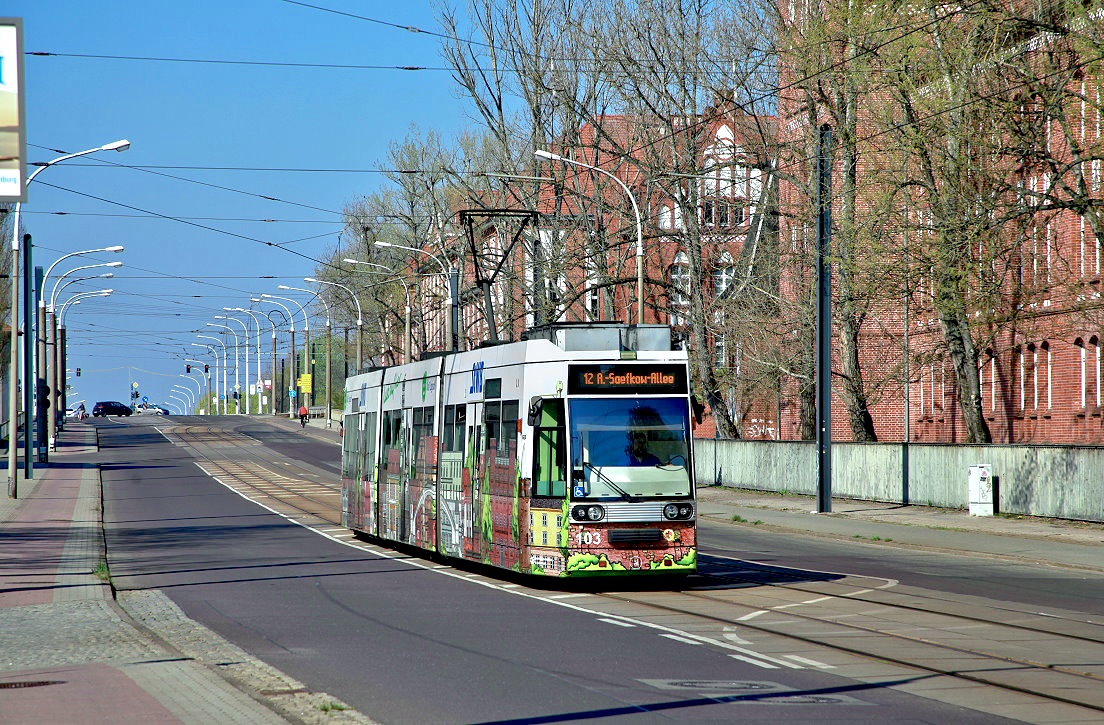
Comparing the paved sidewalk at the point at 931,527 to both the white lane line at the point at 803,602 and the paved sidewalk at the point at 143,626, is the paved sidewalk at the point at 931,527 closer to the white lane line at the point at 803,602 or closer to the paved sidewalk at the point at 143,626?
the paved sidewalk at the point at 143,626

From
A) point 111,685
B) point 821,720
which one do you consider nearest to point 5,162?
point 111,685

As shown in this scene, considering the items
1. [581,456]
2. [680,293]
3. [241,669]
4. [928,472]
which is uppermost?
[680,293]

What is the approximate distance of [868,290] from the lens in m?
29.8

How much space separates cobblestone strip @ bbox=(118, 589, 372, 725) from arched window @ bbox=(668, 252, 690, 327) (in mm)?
32207

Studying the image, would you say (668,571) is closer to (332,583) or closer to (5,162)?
(332,583)

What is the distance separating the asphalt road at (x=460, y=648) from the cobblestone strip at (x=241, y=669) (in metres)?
0.19

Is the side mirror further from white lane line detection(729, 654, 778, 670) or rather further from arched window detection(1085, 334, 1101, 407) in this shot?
arched window detection(1085, 334, 1101, 407)

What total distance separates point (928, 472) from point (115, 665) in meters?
25.7

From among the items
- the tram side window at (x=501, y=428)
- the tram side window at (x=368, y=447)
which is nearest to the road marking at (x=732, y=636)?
the tram side window at (x=501, y=428)

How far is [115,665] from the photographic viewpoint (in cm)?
1044

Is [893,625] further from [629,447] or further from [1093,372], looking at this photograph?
[1093,372]

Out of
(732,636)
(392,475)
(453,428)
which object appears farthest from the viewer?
(392,475)

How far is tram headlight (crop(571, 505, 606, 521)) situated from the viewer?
1584 centimetres

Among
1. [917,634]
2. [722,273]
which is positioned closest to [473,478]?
[917,634]
